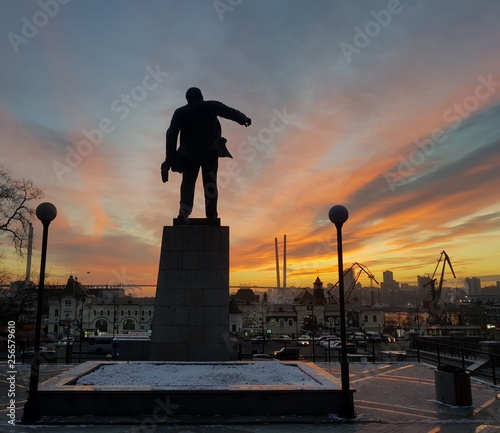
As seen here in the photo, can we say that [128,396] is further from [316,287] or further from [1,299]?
[316,287]

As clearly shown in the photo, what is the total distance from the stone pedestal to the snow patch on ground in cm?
143

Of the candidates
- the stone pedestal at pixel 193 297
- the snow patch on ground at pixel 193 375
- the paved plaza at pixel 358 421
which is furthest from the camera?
the stone pedestal at pixel 193 297

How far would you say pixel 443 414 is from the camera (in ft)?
31.4

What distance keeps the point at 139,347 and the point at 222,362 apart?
13.2 feet

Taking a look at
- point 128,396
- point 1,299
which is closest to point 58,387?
point 128,396

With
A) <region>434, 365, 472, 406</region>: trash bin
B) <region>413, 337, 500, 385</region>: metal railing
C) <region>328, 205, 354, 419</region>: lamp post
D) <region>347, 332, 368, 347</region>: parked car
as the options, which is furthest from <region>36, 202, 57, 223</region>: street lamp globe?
<region>347, 332, 368, 347</region>: parked car

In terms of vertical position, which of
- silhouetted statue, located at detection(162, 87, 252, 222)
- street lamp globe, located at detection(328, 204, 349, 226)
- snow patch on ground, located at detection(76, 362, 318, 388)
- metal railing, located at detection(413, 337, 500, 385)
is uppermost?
silhouetted statue, located at detection(162, 87, 252, 222)

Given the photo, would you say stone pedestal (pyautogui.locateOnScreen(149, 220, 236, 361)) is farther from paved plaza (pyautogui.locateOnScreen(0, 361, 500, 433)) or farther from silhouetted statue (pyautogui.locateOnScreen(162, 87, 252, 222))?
paved plaza (pyautogui.locateOnScreen(0, 361, 500, 433))

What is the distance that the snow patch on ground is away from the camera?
9.89 meters

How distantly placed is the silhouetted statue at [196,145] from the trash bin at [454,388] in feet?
27.2

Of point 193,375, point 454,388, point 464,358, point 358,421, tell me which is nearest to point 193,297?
point 193,375

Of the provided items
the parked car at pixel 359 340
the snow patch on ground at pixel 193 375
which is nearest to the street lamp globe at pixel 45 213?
the snow patch on ground at pixel 193 375

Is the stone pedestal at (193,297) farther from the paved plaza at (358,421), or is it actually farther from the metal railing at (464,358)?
the metal railing at (464,358)

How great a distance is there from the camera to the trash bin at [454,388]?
1037cm
